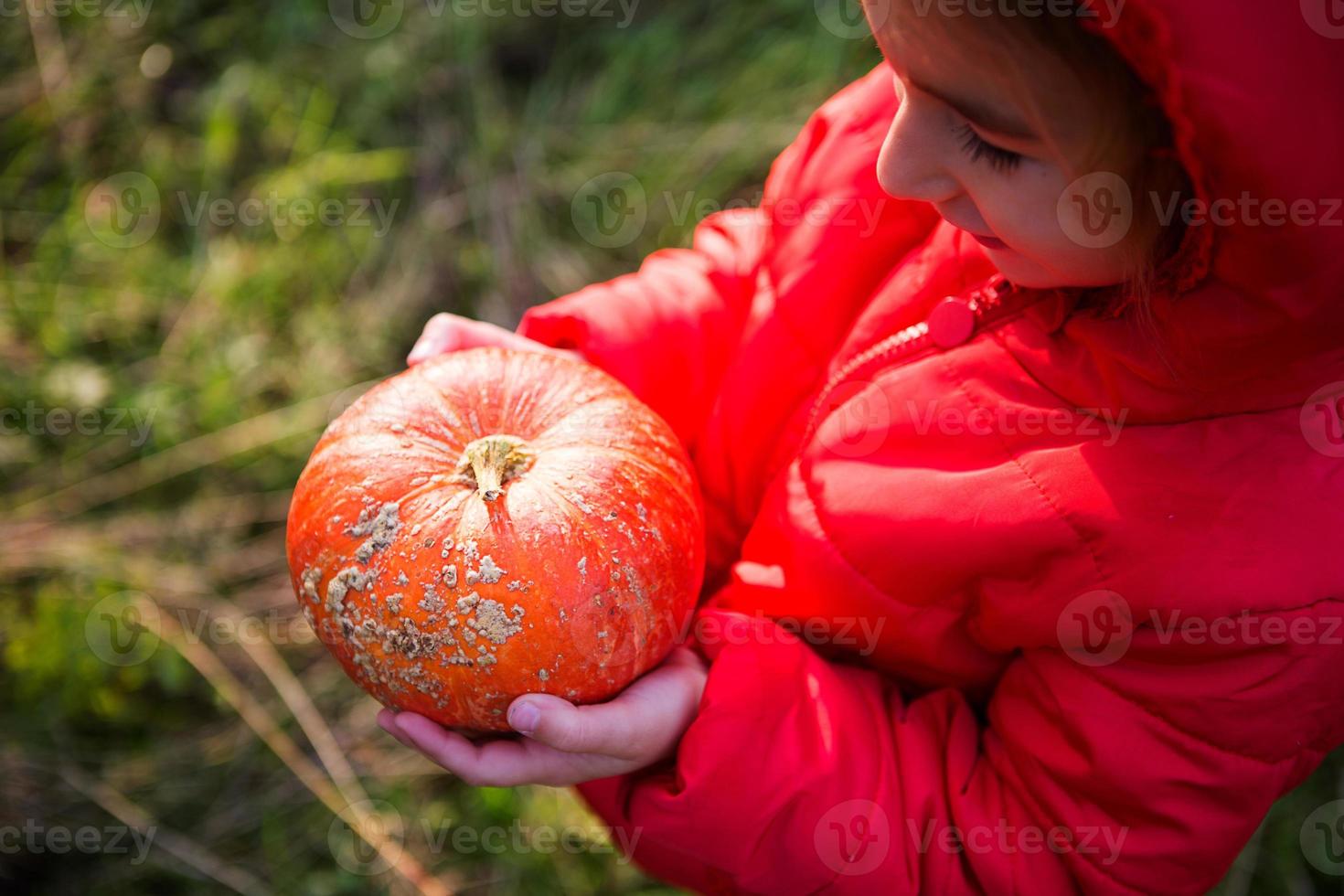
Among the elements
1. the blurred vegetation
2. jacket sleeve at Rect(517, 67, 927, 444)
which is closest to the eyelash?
jacket sleeve at Rect(517, 67, 927, 444)

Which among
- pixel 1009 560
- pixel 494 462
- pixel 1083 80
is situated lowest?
pixel 1009 560

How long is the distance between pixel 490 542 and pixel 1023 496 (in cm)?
78

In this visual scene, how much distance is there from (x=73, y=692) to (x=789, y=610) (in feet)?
6.46

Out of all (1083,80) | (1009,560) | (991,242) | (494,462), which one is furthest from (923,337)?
(494,462)

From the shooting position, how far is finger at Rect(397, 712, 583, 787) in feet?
5.11

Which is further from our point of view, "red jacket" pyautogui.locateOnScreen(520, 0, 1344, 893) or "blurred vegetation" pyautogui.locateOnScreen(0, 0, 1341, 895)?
"blurred vegetation" pyautogui.locateOnScreen(0, 0, 1341, 895)

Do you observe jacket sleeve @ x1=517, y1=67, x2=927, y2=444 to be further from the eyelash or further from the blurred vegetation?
the blurred vegetation

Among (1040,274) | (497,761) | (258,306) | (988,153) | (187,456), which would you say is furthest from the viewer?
(258,306)

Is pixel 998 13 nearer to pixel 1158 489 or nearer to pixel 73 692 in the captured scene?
pixel 1158 489

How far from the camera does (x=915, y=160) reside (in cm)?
122

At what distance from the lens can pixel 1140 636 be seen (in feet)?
4.60

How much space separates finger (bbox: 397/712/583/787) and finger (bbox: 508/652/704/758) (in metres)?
0.09

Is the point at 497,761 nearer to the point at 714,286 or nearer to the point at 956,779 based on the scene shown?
the point at 956,779

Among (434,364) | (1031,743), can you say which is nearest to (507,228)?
(434,364)
